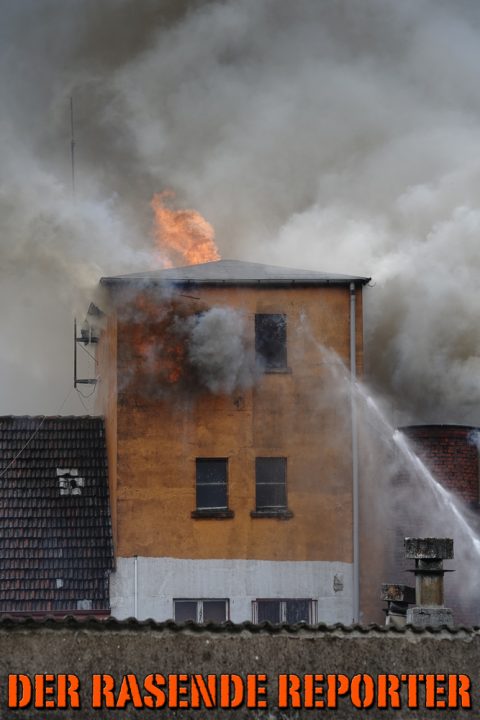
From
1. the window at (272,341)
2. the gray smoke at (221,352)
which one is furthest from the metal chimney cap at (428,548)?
the window at (272,341)

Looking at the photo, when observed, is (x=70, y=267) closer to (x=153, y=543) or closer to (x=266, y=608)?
(x=153, y=543)

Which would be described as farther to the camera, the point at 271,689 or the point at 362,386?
the point at 362,386

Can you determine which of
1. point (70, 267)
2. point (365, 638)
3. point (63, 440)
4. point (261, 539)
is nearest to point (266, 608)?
point (261, 539)

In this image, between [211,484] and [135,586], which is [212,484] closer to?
[211,484]

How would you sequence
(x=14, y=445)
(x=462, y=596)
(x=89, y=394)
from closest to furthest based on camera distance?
(x=462, y=596) < (x=14, y=445) < (x=89, y=394)

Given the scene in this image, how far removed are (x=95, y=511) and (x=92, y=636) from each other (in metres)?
12.8

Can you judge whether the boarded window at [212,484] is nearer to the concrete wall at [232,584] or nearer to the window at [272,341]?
the concrete wall at [232,584]

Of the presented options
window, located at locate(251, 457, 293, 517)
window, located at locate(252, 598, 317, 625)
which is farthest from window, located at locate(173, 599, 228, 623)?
window, located at locate(251, 457, 293, 517)

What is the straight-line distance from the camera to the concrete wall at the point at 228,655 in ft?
54.4

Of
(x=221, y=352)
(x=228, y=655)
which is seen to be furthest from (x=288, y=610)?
(x=228, y=655)

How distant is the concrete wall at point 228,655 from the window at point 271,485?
11.4m

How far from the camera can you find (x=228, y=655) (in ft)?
55.9

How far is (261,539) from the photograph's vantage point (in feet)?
94.2

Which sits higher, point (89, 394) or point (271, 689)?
point (89, 394)
